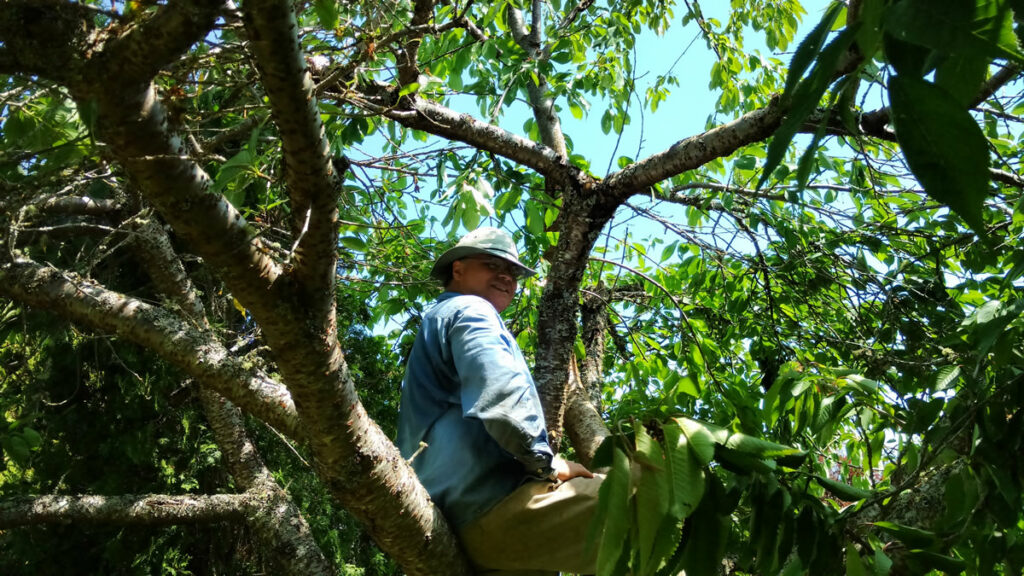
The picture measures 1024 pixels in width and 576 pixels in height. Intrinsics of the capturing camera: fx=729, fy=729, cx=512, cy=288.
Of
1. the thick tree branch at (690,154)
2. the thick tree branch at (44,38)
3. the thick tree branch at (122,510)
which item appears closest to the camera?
the thick tree branch at (44,38)

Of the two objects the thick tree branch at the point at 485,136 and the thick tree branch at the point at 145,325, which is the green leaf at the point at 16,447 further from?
the thick tree branch at the point at 485,136

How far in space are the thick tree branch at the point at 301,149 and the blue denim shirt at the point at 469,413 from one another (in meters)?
0.56

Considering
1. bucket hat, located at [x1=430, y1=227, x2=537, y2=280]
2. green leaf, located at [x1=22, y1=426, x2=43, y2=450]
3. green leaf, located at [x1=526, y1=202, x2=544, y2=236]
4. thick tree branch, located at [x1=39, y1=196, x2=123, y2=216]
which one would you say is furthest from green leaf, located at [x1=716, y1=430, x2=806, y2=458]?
thick tree branch, located at [x1=39, y1=196, x2=123, y2=216]

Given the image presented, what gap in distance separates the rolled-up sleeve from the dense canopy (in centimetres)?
27

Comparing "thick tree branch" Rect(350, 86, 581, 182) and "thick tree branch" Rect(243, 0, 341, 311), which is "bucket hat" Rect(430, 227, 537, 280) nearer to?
"thick tree branch" Rect(350, 86, 581, 182)

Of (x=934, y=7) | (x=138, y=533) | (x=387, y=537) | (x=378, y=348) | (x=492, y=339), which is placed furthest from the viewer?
(x=378, y=348)

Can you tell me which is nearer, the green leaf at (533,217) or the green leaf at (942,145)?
the green leaf at (942,145)

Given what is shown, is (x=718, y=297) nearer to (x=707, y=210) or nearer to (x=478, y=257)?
(x=707, y=210)

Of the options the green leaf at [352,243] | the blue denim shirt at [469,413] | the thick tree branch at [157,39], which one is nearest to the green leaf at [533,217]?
the blue denim shirt at [469,413]

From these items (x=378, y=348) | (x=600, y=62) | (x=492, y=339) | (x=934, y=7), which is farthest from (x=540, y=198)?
(x=934, y=7)

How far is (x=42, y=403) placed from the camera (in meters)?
4.48

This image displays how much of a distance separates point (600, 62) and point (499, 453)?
2473 mm

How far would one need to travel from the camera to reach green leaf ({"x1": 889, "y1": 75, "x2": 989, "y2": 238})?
619mm

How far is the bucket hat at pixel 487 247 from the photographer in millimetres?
2750
